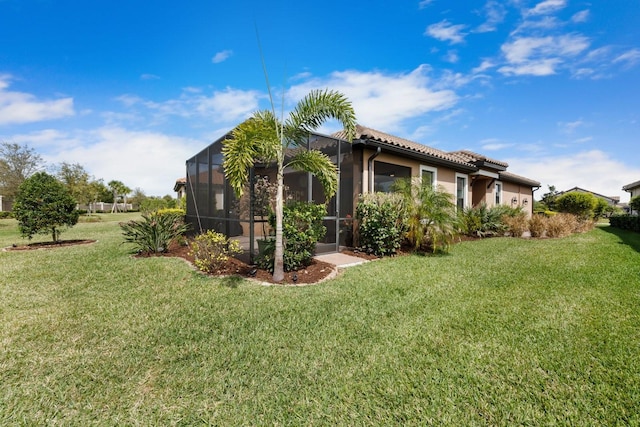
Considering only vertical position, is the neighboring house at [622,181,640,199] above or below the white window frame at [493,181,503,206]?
above

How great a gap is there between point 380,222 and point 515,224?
27.1ft

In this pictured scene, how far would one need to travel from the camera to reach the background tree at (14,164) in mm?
26234

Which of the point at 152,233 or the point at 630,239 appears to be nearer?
the point at 152,233

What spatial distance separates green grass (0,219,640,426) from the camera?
2.34 metres

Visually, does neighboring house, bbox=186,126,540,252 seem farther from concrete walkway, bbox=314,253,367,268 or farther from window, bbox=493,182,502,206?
window, bbox=493,182,502,206

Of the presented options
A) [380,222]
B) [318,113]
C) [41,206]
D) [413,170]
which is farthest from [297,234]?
[41,206]

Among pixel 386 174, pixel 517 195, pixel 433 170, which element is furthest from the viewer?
pixel 517 195

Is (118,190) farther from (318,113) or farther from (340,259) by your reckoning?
(318,113)

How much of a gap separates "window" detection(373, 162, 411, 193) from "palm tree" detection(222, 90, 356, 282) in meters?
3.74

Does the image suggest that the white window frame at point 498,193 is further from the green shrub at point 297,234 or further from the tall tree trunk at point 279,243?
the tall tree trunk at point 279,243

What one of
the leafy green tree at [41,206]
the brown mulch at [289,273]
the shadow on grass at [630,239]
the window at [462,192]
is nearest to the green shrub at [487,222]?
the window at [462,192]

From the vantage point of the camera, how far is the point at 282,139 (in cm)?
576

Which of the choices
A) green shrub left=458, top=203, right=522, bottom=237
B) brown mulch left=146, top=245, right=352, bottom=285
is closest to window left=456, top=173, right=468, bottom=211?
green shrub left=458, top=203, right=522, bottom=237

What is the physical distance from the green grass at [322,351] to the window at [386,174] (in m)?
4.57
